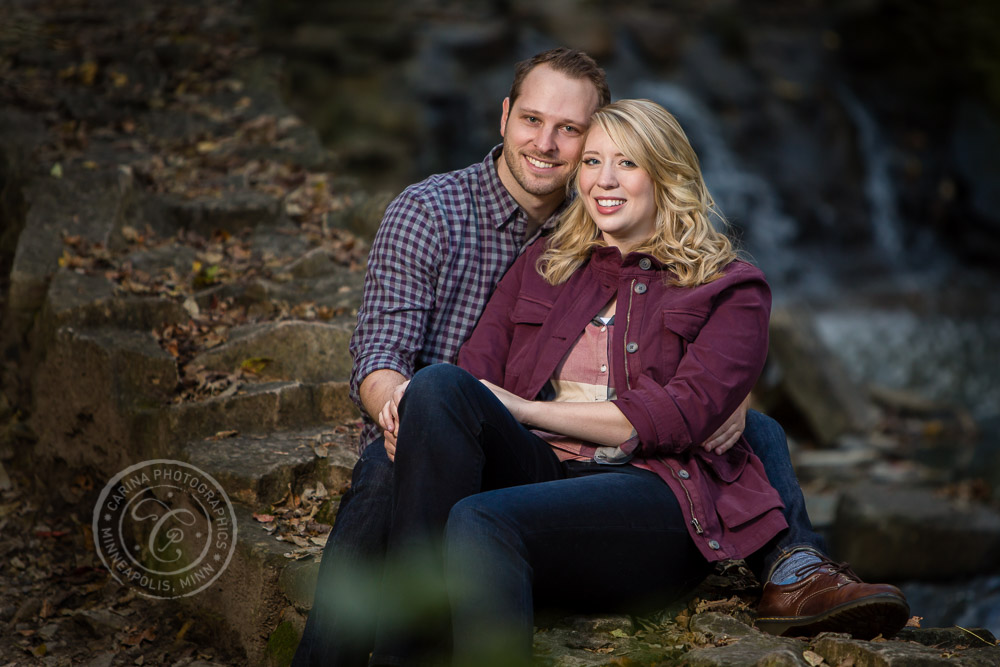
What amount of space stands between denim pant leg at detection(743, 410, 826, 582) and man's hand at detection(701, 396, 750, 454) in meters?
0.22

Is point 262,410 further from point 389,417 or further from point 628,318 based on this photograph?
point 628,318

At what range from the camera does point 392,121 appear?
10.5m

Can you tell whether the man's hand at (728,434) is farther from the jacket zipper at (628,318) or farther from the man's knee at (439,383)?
the man's knee at (439,383)

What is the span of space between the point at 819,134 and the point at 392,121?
5261 millimetres

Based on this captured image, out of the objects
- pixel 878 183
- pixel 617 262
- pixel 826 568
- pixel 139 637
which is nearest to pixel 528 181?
pixel 617 262

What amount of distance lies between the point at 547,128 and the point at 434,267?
23.2 inches

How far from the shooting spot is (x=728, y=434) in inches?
114

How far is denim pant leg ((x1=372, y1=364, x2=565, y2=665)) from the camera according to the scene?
2559 mm

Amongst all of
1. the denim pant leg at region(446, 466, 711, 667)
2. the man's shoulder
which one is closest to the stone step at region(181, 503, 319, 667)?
the denim pant leg at region(446, 466, 711, 667)

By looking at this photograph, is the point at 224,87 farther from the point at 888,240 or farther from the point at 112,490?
the point at 888,240

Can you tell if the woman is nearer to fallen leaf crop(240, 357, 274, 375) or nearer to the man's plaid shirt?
the man's plaid shirt

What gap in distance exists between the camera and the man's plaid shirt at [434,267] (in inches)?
126

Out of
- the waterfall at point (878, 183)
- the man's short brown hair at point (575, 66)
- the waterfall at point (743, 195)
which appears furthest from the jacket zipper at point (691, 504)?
the waterfall at point (878, 183)

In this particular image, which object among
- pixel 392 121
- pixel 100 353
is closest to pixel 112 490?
pixel 100 353
